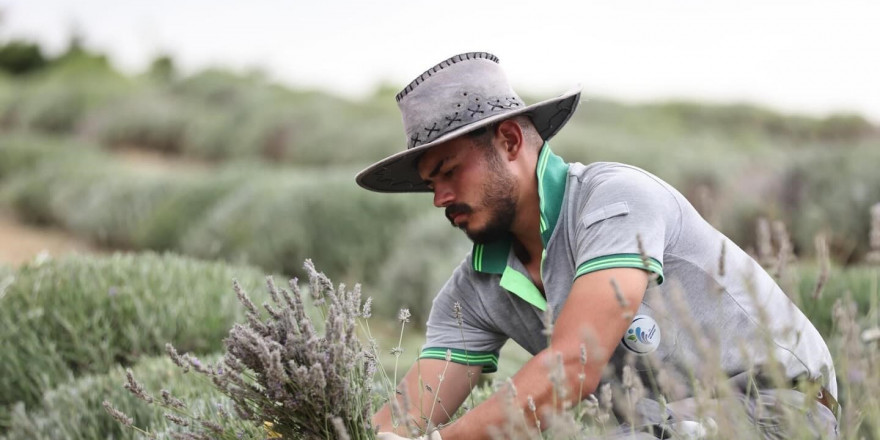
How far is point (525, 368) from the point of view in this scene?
206 cm

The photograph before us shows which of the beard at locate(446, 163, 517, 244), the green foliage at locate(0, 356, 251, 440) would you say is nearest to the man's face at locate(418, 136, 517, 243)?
the beard at locate(446, 163, 517, 244)

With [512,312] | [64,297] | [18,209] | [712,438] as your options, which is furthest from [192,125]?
[712,438]

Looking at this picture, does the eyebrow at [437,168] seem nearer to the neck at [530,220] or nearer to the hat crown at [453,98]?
the hat crown at [453,98]

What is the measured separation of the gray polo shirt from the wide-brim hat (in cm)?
19

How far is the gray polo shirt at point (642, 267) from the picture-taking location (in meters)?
2.12

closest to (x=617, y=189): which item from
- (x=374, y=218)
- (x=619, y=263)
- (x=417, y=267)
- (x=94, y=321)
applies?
(x=619, y=263)

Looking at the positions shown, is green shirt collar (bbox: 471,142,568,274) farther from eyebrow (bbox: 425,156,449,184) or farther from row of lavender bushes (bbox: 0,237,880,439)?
row of lavender bushes (bbox: 0,237,880,439)

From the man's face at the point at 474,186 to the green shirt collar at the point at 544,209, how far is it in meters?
0.09

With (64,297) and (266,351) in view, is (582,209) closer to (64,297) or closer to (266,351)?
(266,351)

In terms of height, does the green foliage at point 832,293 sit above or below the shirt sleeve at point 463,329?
below

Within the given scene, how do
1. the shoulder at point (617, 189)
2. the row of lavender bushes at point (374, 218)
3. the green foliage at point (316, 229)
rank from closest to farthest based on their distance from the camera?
the shoulder at point (617, 189), the row of lavender bushes at point (374, 218), the green foliage at point (316, 229)

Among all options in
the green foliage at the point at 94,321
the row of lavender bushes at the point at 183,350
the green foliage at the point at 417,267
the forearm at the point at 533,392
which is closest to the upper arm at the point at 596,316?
the forearm at the point at 533,392

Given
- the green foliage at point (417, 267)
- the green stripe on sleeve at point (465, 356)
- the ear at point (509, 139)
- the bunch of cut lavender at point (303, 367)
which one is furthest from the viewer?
the green foliage at point (417, 267)

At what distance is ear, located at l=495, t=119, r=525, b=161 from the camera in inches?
94.3
